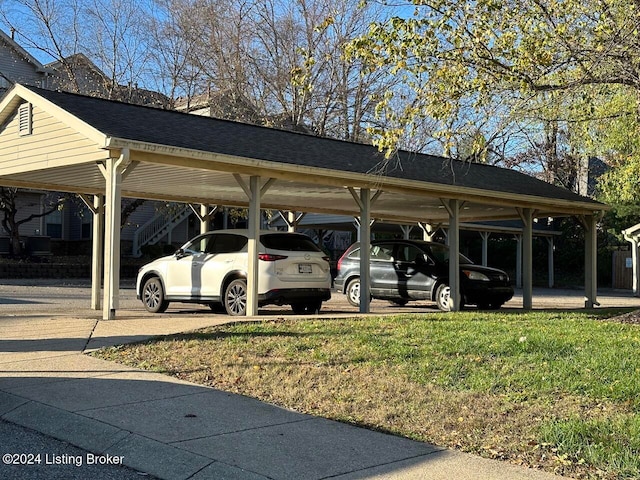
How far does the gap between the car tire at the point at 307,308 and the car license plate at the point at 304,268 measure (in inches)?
33.1

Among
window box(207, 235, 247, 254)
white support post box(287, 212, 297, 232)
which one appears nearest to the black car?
white support post box(287, 212, 297, 232)

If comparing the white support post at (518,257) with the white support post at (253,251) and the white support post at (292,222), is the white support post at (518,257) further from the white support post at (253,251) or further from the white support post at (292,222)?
the white support post at (253,251)

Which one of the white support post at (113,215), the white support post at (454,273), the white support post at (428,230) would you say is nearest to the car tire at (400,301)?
the white support post at (454,273)

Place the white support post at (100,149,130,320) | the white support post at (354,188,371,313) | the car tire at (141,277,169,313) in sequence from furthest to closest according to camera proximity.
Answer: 1. the white support post at (354,188,371,313)
2. the car tire at (141,277,169,313)
3. the white support post at (100,149,130,320)

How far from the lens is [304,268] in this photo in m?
14.6

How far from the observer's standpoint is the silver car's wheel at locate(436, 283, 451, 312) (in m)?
17.8

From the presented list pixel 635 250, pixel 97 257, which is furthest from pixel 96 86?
pixel 635 250

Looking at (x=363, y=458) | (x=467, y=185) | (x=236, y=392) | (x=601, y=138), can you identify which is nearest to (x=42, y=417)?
(x=236, y=392)

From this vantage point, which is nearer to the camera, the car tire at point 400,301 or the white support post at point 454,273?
the white support post at point 454,273

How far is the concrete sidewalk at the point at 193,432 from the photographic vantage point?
5.58m

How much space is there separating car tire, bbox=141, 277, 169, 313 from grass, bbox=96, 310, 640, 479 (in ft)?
14.3

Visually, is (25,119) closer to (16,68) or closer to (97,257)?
(97,257)

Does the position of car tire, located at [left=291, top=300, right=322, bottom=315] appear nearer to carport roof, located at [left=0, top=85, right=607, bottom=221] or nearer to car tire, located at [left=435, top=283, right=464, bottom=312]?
carport roof, located at [left=0, top=85, right=607, bottom=221]

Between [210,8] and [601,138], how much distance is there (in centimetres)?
1558
